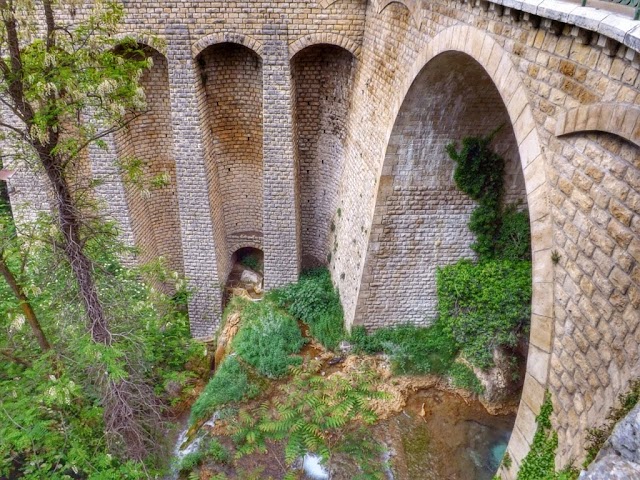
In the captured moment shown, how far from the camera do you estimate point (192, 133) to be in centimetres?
1080

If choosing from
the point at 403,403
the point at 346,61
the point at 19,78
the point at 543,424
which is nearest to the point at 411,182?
the point at 346,61

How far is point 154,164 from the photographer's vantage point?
12273 millimetres

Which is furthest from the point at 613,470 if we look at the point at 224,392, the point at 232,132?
the point at 232,132

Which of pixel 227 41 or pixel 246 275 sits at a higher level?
pixel 227 41

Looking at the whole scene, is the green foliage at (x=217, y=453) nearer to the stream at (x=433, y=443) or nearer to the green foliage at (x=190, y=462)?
the green foliage at (x=190, y=462)

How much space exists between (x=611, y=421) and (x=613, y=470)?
30.1 inches

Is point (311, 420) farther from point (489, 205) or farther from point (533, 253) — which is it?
point (489, 205)

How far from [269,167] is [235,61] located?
107 inches

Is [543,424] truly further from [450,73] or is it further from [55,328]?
[55,328]

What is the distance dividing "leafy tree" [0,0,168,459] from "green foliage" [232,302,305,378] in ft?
8.96

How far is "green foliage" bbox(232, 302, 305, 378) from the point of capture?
9.88 meters

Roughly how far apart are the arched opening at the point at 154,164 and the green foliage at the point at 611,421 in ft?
31.3

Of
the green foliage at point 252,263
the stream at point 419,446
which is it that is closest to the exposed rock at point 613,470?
the stream at point 419,446

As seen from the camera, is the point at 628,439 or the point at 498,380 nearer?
the point at 628,439
